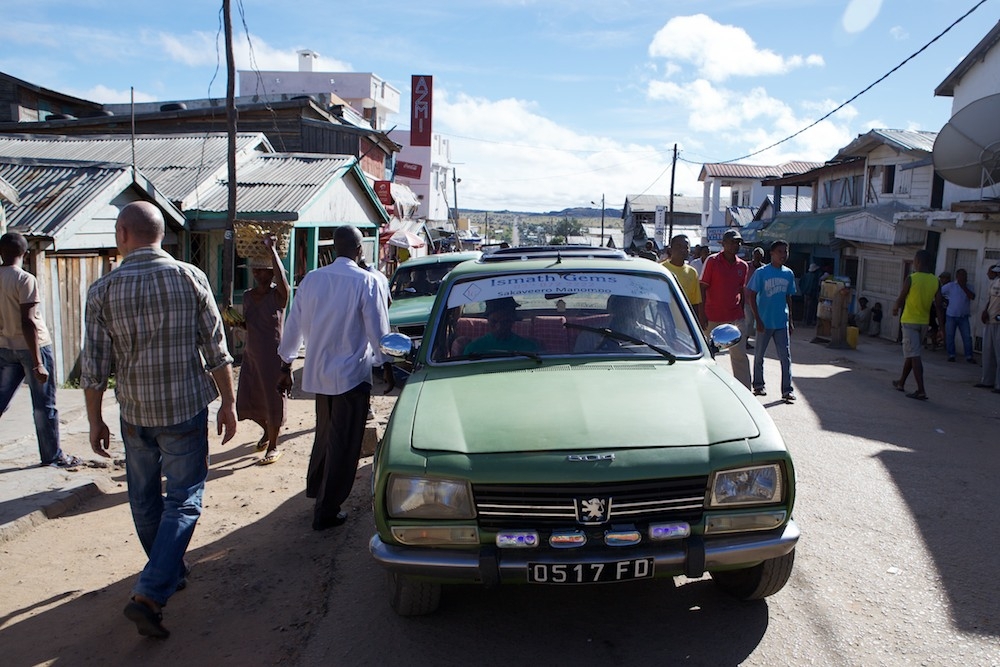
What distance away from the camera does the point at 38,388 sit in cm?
607

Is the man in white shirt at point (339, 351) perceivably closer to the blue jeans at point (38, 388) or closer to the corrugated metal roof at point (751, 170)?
the blue jeans at point (38, 388)

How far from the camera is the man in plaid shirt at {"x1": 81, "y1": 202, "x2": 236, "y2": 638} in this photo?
3.77 meters

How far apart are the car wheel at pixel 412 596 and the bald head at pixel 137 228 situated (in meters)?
1.97

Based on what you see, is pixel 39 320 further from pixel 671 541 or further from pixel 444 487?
pixel 671 541

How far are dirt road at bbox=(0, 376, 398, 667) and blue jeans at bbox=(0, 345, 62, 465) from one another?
0.52m

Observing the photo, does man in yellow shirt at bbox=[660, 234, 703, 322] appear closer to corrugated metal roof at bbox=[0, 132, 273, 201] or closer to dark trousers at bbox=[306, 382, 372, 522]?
dark trousers at bbox=[306, 382, 372, 522]

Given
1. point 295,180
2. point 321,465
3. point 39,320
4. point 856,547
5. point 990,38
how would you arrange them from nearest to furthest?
point 856,547
point 321,465
point 39,320
point 295,180
point 990,38

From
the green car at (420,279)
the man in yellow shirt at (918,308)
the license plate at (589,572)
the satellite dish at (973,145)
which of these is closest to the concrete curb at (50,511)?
the license plate at (589,572)

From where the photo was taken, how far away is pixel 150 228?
385 centimetres

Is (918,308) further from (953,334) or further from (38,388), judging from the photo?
(38,388)

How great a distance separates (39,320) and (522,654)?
4526mm

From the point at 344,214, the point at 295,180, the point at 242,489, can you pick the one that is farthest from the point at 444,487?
→ the point at 344,214

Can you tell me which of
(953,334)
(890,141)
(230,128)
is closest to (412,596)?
(230,128)

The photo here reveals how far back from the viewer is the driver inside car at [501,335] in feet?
15.3
